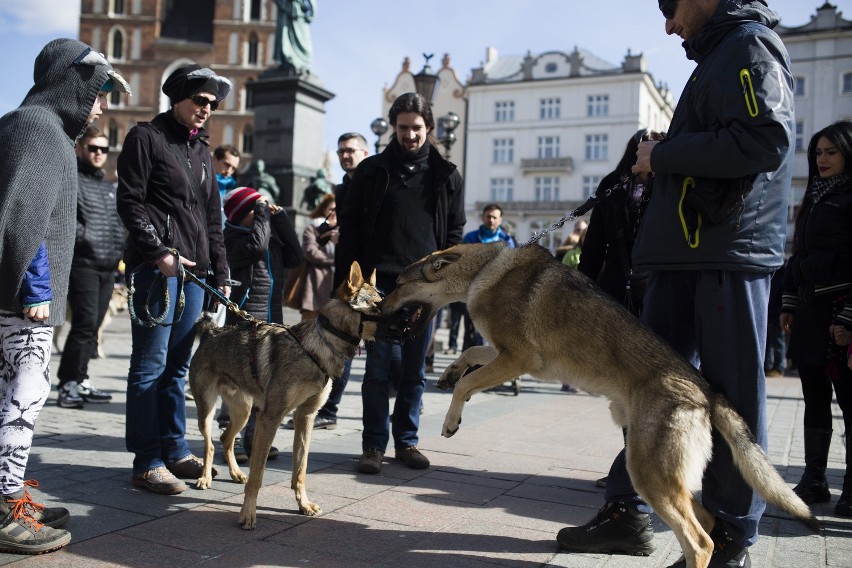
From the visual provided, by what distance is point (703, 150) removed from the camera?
9.96 feet

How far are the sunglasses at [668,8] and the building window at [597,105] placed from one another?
57234mm

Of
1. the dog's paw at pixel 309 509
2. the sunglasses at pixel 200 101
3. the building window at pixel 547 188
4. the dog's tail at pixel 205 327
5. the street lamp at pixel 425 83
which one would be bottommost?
the dog's paw at pixel 309 509

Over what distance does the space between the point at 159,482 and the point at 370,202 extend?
8.14ft

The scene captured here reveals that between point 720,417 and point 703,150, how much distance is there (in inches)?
45.0

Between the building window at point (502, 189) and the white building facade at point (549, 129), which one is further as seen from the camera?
the building window at point (502, 189)

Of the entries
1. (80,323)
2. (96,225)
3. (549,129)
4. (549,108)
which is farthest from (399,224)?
(549,108)

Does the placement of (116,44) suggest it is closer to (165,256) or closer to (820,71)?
(820,71)

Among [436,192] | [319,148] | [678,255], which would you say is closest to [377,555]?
[678,255]

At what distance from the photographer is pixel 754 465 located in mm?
2965

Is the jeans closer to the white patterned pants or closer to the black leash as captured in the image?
the black leash

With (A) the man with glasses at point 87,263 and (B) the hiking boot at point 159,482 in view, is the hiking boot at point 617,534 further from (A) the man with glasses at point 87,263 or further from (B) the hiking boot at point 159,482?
(A) the man with glasses at point 87,263

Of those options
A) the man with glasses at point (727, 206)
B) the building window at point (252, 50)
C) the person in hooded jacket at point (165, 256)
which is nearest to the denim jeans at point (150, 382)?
the person in hooded jacket at point (165, 256)

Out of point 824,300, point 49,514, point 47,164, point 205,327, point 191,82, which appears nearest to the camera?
point 47,164

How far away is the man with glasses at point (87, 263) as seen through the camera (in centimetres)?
741
